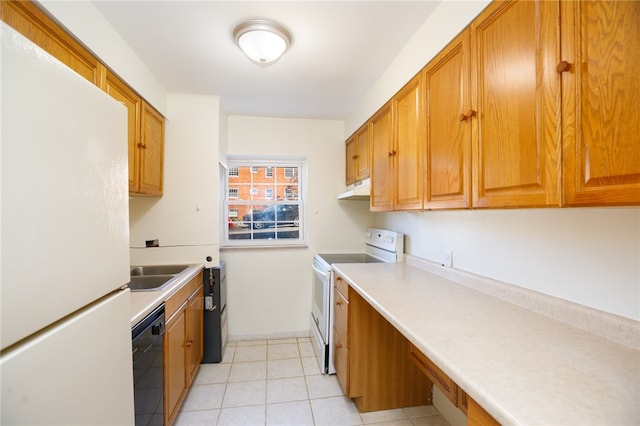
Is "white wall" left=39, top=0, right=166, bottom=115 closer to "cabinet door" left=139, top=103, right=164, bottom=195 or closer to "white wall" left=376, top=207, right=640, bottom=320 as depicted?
"cabinet door" left=139, top=103, right=164, bottom=195

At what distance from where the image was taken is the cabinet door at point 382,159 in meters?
1.96

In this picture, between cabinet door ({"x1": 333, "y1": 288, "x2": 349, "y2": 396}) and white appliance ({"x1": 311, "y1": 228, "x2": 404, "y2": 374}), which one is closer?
cabinet door ({"x1": 333, "y1": 288, "x2": 349, "y2": 396})

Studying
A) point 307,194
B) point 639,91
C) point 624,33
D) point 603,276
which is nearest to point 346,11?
point 624,33

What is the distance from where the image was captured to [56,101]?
553 millimetres

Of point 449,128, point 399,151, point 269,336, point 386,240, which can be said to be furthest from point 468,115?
point 269,336

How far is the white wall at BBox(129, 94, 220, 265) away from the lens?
2398 millimetres

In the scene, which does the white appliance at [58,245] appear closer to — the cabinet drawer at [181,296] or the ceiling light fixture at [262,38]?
the cabinet drawer at [181,296]

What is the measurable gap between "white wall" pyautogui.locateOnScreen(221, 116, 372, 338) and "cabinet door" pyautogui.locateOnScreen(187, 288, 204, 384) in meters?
0.60

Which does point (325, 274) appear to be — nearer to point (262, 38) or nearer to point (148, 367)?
point (148, 367)

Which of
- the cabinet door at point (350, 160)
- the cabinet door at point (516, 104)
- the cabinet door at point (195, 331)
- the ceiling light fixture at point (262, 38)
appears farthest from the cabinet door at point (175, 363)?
the cabinet door at point (350, 160)

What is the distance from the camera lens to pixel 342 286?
2047 millimetres

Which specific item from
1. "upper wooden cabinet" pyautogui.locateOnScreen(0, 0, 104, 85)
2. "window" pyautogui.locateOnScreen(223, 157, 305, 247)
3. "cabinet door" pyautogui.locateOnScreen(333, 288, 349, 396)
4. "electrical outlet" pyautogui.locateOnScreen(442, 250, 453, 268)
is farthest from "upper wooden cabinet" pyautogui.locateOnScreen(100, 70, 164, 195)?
"electrical outlet" pyautogui.locateOnScreen(442, 250, 453, 268)

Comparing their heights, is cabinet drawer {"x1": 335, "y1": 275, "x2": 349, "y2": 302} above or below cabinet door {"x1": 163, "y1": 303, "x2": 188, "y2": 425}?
above

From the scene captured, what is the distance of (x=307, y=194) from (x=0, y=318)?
106 inches
